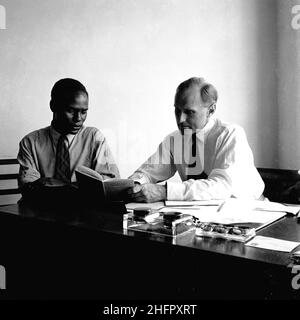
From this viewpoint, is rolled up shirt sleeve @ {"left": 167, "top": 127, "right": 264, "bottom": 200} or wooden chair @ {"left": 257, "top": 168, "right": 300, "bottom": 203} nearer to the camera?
rolled up shirt sleeve @ {"left": 167, "top": 127, "right": 264, "bottom": 200}

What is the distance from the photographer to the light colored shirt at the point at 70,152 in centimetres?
256

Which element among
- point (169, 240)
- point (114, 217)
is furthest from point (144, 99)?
point (169, 240)

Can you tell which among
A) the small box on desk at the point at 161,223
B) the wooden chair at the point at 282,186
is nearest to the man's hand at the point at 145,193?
the small box on desk at the point at 161,223

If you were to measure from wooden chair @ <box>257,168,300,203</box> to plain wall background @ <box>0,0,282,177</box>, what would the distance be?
1217 mm

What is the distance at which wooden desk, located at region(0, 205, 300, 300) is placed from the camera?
115 cm

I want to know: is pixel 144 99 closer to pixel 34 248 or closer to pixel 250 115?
pixel 250 115

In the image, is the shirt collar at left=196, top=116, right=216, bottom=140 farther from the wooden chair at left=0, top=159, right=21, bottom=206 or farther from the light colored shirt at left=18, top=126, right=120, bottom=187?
the wooden chair at left=0, top=159, right=21, bottom=206

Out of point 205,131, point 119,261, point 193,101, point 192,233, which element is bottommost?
point 119,261

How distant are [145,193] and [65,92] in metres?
0.95

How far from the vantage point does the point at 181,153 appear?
8.57 ft

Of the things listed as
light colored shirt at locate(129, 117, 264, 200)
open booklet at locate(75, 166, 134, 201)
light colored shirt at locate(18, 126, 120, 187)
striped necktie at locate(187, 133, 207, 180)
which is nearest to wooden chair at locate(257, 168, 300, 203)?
light colored shirt at locate(129, 117, 264, 200)

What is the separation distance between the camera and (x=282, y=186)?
269 centimetres

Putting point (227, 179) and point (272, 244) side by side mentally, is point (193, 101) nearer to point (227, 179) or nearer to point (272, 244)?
point (227, 179)

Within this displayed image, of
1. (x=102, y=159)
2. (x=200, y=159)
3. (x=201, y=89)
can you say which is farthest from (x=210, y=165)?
(x=102, y=159)
